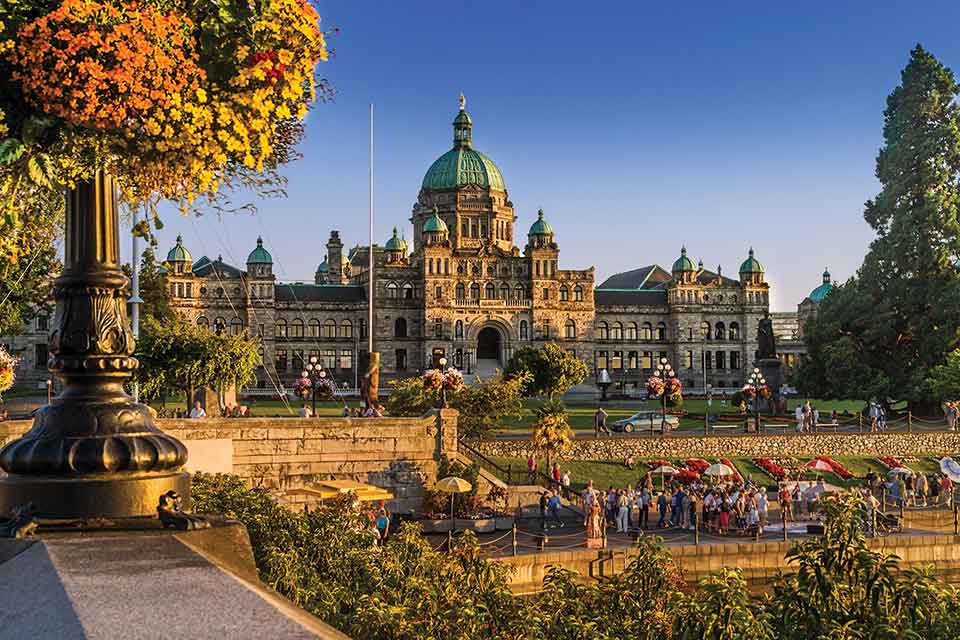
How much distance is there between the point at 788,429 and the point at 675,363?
161 feet

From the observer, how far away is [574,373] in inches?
2132

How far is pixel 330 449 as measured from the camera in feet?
83.6

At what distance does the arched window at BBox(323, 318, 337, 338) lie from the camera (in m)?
89.1

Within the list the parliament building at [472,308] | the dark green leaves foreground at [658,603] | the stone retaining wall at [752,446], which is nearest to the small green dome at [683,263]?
the parliament building at [472,308]

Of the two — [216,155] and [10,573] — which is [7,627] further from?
[216,155]

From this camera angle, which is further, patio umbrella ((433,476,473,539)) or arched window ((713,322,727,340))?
arched window ((713,322,727,340))

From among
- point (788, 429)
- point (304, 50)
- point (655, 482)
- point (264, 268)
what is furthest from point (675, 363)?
point (304, 50)

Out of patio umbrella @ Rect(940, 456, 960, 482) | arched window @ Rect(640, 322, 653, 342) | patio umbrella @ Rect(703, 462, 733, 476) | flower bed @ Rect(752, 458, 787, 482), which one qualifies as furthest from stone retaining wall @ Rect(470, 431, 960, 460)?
arched window @ Rect(640, 322, 653, 342)

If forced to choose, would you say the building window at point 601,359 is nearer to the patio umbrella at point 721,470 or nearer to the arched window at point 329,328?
the arched window at point 329,328

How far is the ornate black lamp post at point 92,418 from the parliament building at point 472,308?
77.5m

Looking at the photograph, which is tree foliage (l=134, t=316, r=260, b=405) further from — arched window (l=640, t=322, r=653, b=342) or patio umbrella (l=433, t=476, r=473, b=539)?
arched window (l=640, t=322, r=653, b=342)

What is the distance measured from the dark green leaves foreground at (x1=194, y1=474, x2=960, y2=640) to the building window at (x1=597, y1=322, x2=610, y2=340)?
3426 inches

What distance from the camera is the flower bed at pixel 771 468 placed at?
37.2 meters

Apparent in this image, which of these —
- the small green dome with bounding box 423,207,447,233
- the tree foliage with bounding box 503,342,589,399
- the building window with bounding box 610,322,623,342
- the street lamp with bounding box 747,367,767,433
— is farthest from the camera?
the building window with bounding box 610,322,623,342
